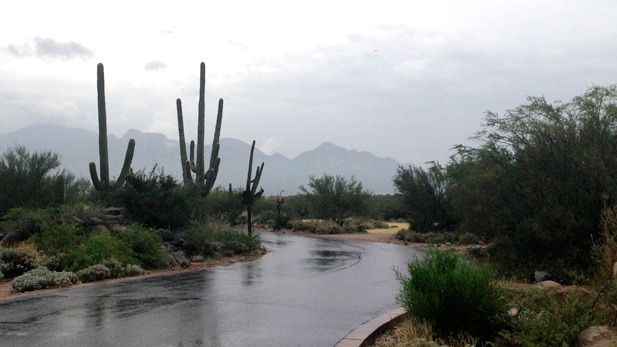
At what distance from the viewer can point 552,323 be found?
6.83 m

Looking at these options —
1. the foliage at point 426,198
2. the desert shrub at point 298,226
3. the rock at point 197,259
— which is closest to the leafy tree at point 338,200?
the desert shrub at point 298,226

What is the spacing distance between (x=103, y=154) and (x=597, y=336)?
21551 millimetres

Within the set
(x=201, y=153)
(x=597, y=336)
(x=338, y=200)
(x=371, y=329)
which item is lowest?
(x=371, y=329)

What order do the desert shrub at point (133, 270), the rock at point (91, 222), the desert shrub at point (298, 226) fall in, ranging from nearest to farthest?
the desert shrub at point (133, 270), the rock at point (91, 222), the desert shrub at point (298, 226)

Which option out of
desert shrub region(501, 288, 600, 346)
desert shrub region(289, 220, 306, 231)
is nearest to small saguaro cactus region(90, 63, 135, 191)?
desert shrub region(501, 288, 600, 346)

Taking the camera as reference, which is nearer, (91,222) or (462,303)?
(462,303)

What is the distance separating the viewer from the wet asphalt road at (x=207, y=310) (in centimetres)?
848

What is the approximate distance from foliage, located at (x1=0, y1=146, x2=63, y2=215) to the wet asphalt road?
1147 cm

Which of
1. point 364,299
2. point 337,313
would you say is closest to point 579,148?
point 364,299

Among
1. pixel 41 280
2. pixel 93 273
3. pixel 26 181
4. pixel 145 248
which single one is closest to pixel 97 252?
pixel 93 273

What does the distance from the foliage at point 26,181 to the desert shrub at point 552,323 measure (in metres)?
20.8

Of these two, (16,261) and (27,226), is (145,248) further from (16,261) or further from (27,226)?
(27,226)

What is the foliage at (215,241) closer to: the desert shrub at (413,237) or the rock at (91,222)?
the rock at (91,222)

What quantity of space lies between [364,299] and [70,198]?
63.8 feet
